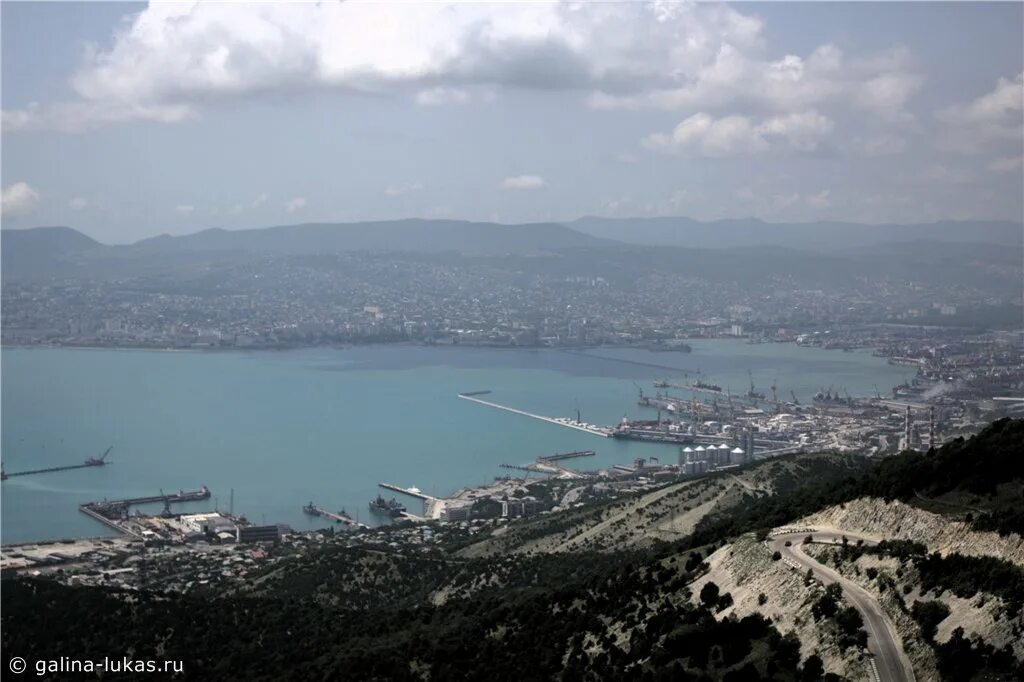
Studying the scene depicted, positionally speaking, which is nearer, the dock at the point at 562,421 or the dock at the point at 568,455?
the dock at the point at 568,455

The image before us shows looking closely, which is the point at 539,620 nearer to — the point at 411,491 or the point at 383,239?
the point at 411,491

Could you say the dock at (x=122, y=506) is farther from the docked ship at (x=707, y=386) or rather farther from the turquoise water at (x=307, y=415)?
the docked ship at (x=707, y=386)

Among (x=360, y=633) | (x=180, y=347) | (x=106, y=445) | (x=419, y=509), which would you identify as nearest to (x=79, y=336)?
(x=180, y=347)

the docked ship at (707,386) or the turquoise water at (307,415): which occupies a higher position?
the docked ship at (707,386)

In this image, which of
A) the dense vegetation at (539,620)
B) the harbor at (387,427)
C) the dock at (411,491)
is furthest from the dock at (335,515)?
the dense vegetation at (539,620)

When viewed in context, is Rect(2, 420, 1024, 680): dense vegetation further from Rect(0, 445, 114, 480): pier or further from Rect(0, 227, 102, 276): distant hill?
Rect(0, 227, 102, 276): distant hill

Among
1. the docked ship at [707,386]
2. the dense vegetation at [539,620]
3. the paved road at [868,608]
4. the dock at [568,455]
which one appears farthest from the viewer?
the docked ship at [707,386]

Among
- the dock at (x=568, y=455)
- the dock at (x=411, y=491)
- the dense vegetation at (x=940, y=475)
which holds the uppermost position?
the dense vegetation at (x=940, y=475)
